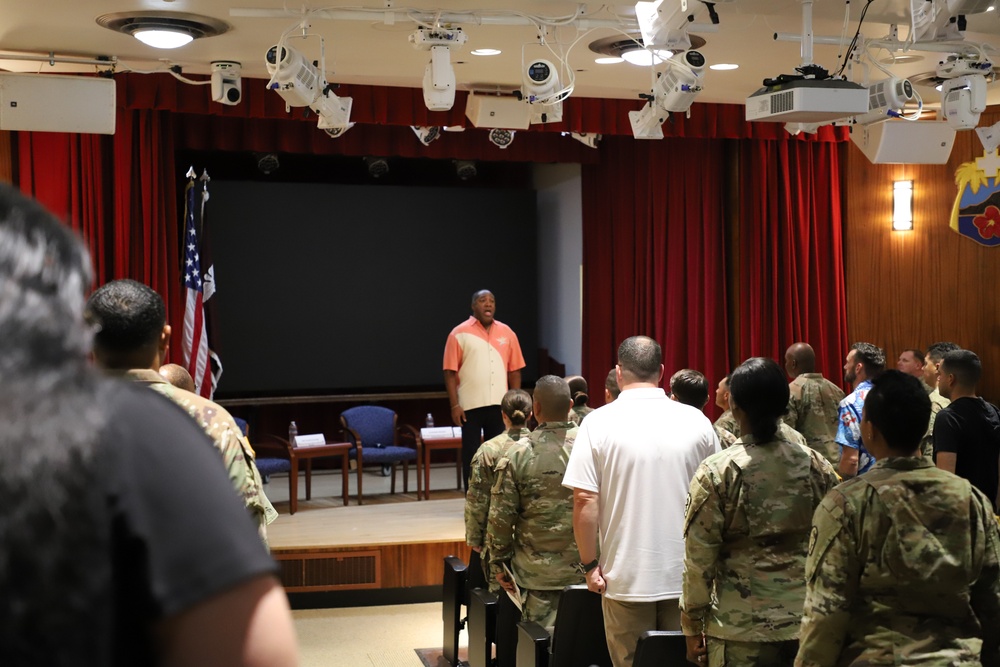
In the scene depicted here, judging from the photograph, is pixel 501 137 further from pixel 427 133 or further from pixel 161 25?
pixel 161 25

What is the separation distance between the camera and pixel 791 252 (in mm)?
8891

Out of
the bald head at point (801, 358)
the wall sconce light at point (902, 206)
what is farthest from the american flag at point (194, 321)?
the wall sconce light at point (902, 206)

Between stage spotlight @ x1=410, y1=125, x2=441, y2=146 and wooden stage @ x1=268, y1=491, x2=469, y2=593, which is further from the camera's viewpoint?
stage spotlight @ x1=410, y1=125, x2=441, y2=146

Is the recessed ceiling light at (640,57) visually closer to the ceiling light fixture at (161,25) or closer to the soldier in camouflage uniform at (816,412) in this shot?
the soldier in camouflage uniform at (816,412)

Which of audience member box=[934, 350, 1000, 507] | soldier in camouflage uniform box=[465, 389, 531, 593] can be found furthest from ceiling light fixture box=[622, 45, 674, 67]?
audience member box=[934, 350, 1000, 507]

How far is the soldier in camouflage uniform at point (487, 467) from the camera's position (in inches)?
174

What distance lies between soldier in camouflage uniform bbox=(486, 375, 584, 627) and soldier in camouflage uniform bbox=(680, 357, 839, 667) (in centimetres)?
110

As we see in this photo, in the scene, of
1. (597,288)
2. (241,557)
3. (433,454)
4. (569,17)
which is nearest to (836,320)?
(597,288)

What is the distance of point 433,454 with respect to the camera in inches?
396

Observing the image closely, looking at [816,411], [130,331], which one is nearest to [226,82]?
[816,411]

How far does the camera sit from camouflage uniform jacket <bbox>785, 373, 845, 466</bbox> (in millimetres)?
5996

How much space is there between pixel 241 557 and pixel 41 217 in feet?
0.86

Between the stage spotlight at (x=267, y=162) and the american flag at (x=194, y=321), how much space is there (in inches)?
65.6

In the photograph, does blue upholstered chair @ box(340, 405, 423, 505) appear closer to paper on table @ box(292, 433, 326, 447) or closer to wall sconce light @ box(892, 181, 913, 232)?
paper on table @ box(292, 433, 326, 447)
